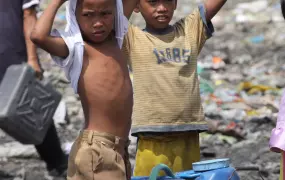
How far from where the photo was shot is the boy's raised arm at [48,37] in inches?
153

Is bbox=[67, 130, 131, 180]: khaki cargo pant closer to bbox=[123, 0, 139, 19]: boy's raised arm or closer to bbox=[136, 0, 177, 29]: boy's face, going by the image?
bbox=[123, 0, 139, 19]: boy's raised arm

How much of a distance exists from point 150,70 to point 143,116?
0.88ft

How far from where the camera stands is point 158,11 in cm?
480

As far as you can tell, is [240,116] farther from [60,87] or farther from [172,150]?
[172,150]

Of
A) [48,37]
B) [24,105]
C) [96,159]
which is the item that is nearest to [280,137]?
[96,159]

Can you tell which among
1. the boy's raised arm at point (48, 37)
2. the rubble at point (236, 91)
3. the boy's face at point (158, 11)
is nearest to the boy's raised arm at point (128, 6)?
the boy's face at point (158, 11)

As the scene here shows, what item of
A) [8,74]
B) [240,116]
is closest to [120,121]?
[8,74]

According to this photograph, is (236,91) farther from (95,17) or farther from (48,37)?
(48,37)

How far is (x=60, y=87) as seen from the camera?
31.8ft

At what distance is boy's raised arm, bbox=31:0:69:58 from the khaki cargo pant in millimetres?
423

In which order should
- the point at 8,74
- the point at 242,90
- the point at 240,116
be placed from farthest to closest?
the point at 242,90 < the point at 240,116 < the point at 8,74

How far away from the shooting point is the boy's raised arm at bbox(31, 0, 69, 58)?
389 cm

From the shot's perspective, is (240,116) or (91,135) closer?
(91,135)

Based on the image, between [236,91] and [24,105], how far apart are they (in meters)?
4.33
